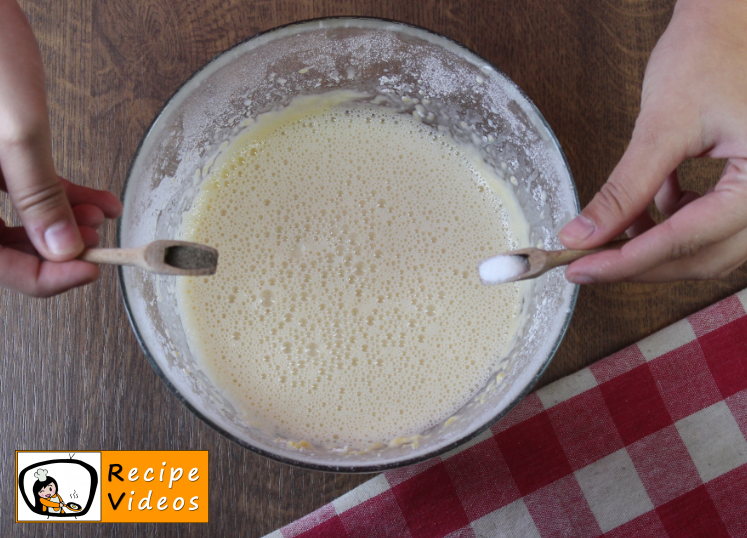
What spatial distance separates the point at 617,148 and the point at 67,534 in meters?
1.24

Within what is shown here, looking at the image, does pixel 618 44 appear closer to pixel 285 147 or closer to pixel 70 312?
pixel 285 147

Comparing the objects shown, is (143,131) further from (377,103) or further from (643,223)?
(643,223)

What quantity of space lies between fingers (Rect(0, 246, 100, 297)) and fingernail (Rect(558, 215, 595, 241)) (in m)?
0.68

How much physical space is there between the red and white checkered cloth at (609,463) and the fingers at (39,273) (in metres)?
0.57

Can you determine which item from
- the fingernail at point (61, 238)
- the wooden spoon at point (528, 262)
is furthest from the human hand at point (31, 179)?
the wooden spoon at point (528, 262)

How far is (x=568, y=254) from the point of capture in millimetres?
741

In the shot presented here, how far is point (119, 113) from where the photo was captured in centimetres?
99

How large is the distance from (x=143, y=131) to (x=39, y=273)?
348 millimetres

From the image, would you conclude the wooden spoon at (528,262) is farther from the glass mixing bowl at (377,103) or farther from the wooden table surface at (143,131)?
the wooden table surface at (143,131)

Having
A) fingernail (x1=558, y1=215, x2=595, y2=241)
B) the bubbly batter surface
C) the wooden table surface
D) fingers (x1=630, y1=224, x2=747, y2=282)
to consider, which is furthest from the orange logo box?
fingers (x1=630, y1=224, x2=747, y2=282)

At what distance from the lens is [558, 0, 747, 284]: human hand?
75 cm

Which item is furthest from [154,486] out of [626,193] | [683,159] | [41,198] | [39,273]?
[683,159]

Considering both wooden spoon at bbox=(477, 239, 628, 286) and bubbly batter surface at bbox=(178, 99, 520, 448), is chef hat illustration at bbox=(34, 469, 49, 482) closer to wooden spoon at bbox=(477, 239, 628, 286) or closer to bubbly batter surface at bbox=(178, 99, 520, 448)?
bubbly batter surface at bbox=(178, 99, 520, 448)

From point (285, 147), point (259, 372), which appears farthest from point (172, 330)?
point (285, 147)
